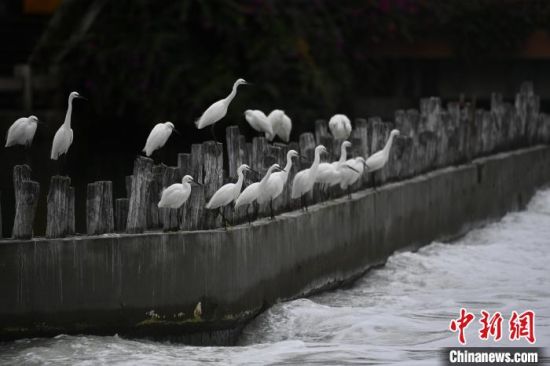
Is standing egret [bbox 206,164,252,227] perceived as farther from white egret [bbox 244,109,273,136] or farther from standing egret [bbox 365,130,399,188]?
white egret [bbox 244,109,273,136]

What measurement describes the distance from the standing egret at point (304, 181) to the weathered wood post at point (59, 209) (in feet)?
9.56

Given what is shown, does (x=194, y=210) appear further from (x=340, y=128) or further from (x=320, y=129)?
(x=340, y=128)

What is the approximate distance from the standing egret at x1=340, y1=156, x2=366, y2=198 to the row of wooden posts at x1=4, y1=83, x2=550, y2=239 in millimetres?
284

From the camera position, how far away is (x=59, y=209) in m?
11.7

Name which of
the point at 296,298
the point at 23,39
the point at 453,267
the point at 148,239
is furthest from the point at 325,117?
the point at 148,239

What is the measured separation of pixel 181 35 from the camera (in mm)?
26625

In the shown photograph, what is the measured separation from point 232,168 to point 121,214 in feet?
7.73

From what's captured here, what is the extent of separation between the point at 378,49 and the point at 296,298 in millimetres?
17547

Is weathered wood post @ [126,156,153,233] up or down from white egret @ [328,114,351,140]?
down

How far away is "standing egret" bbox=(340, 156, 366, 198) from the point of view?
1494 cm

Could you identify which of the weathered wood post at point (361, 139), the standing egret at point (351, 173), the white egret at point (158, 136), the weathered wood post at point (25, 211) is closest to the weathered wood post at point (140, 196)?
the weathered wood post at point (25, 211)

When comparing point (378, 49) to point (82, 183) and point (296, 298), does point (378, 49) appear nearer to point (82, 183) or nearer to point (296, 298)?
point (82, 183)

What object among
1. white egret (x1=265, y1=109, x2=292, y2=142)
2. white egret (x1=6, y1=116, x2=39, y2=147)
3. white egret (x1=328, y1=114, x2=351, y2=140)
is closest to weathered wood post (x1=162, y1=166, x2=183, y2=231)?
white egret (x1=6, y1=116, x2=39, y2=147)

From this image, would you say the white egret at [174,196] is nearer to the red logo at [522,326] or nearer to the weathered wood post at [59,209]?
the weathered wood post at [59,209]
